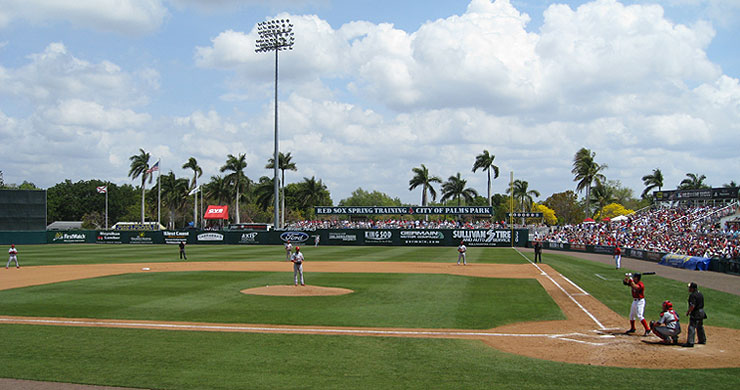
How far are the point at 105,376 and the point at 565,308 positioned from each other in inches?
605

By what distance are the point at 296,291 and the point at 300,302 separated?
2.94 m

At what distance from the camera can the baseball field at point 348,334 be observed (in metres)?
10.6

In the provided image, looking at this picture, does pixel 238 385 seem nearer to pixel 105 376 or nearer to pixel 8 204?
pixel 105 376

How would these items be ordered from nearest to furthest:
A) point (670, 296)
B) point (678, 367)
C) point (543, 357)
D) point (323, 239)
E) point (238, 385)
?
point (238, 385) < point (678, 367) < point (543, 357) < point (670, 296) < point (323, 239)

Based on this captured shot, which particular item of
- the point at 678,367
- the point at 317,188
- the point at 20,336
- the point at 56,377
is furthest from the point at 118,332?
the point at 317,188

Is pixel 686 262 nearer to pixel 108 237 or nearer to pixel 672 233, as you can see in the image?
pixel 672 233

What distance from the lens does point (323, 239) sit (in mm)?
64250

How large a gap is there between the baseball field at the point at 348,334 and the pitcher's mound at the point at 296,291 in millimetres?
164

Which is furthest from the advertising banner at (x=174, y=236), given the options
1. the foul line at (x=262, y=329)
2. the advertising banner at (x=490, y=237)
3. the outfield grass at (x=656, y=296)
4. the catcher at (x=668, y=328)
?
the catcher at (x=668, y=328)

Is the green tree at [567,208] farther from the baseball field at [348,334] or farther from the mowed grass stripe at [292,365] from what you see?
the mowed grass stripe at [292,365]

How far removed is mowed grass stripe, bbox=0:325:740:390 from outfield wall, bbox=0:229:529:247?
48.7 metres

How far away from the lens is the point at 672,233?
51500 mm

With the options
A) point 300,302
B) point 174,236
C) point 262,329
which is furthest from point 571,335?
point 174,236

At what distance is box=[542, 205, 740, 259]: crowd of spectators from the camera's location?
39.9 metres
